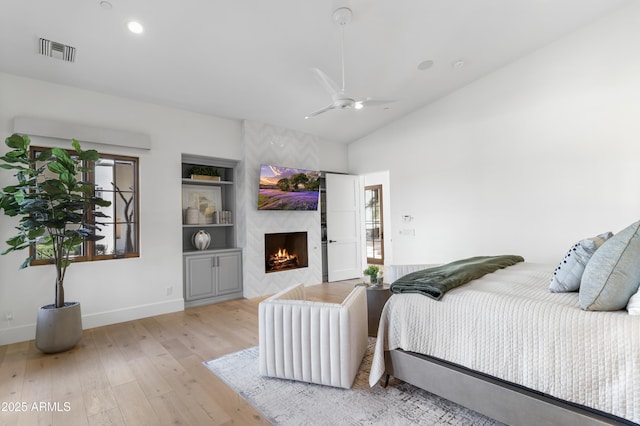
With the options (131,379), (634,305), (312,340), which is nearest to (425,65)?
(634,305)

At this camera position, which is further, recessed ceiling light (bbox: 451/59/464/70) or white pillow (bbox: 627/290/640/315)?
recessed ceiling light (bbox: 451/59/464/70)

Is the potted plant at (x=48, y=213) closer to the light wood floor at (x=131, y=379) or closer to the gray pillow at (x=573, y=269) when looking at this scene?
the light wood floor at (x=131, y=379)

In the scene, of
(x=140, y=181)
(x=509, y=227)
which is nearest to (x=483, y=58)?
(x=509, y=227)

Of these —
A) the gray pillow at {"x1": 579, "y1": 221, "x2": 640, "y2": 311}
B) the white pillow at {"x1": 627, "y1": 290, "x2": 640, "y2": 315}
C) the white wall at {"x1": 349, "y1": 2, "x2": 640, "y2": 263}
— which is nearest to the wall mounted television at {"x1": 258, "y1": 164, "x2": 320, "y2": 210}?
the white wall at {"x1": 349, "y1": 2, "x2": 640, "y2": 263}

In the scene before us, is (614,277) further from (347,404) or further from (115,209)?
(115,209)

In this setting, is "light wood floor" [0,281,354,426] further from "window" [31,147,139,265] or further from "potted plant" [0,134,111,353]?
"window" [31,147,139,265]

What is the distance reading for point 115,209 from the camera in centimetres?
418

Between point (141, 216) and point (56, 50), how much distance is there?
203 centimetres

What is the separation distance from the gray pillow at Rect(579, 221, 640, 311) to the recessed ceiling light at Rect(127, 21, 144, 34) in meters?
4.08

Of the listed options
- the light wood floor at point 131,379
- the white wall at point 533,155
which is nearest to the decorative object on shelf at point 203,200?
the light wood floor at point 131,379

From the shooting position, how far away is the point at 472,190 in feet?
15.9

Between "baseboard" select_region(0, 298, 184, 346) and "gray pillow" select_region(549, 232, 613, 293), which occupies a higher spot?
"gray pillow" select_region(549, 232, 613, 293)

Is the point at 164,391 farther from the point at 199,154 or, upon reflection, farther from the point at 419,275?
the point at 199,154

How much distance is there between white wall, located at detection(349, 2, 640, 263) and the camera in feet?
11.7
